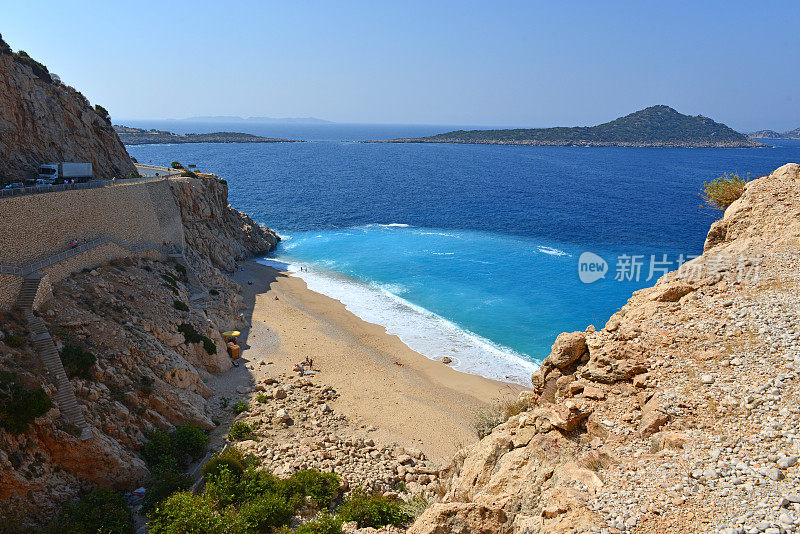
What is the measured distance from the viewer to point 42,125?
1411 inches

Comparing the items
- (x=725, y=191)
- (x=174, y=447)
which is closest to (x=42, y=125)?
(x=174, y=447)

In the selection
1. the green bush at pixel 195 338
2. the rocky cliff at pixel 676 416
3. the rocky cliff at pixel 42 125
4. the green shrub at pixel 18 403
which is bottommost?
the green bush at pixel 195 338

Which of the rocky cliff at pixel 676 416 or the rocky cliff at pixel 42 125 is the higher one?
the rocky cliff at pixel 42 125

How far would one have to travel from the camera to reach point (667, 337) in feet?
36.6

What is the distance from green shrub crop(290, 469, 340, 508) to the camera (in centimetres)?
1817

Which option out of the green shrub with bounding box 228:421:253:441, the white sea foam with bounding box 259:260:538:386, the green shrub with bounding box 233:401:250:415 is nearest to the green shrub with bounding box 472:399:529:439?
the green shrub with bounding box 228:421:253:441

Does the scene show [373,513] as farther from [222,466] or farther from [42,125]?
[42,125]

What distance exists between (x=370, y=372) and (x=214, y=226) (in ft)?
93.4

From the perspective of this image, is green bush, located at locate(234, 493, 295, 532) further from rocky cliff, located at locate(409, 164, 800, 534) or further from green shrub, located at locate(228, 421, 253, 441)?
rocky cliff, located at locate(409, 164, 800, 534)

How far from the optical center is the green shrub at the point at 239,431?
23281mm

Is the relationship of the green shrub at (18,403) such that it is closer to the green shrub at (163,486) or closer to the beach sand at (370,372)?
the green shrub at (163,486)

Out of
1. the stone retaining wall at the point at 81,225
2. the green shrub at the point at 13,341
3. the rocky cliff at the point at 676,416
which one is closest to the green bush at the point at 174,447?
the green shrub at the point at 13,341

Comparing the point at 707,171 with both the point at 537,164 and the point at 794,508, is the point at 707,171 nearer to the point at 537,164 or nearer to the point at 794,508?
the point at 537,164

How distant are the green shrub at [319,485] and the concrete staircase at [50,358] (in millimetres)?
8946
